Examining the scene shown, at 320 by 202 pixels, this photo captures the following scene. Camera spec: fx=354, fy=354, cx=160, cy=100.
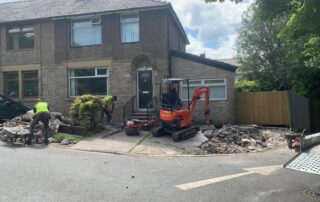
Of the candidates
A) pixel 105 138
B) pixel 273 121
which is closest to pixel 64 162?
pixel 105 138

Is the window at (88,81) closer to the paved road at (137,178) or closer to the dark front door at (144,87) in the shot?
the dark front door at (144,87)

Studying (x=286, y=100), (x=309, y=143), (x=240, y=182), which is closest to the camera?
(x=309, y=143)

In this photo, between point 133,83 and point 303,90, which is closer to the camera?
point 133,83

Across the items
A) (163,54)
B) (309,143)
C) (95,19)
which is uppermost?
(95,19)

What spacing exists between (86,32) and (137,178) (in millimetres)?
13459

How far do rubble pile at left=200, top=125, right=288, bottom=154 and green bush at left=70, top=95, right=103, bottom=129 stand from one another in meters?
4.76

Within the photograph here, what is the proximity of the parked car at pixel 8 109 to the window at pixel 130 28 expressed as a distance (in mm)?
6436

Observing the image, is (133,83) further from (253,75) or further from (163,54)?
(253,75)

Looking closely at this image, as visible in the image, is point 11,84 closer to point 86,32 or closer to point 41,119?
point 86,32

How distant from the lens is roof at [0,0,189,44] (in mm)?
18734

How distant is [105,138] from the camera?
46.5 ft

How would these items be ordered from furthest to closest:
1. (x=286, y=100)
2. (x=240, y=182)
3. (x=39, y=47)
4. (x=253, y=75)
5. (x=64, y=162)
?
1. (x=253, y=75)
2. (x=39, y=47)
3. (x=286, y=100)
4. (x=64, y=162)
5. (x=240, y=182)

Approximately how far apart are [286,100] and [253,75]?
10.4 meters

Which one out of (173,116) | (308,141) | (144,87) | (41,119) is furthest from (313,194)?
(144,87)
